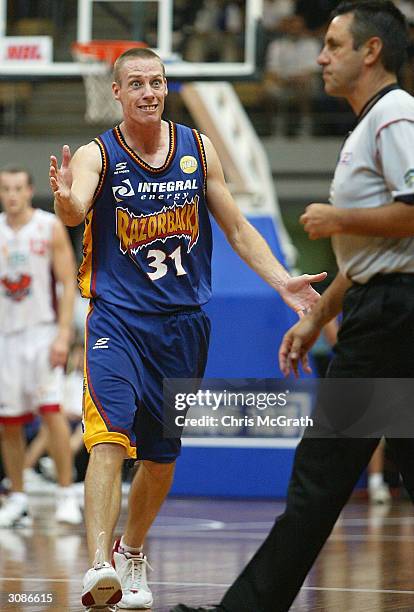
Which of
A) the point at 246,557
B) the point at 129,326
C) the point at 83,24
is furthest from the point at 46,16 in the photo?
the point at 129,326

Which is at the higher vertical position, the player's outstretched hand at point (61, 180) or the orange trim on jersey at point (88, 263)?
the player's outstretched hand at point (61, 180)

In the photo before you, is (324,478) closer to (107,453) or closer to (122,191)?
(107,453)

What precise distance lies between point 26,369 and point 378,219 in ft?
17.8

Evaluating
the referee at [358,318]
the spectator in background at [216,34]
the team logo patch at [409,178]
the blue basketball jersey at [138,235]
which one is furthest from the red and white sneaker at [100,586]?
the spectator in background at [216,34]

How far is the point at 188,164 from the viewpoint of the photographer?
521 centimetres

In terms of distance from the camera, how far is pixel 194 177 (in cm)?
520

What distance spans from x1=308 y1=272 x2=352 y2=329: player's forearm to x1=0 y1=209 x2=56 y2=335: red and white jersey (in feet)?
16.2

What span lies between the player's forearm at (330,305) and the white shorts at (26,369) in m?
4.78

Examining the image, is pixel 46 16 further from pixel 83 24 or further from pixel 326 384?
pixel 326 384

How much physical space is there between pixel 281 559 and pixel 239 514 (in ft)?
17.7

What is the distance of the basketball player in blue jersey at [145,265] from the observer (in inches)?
194

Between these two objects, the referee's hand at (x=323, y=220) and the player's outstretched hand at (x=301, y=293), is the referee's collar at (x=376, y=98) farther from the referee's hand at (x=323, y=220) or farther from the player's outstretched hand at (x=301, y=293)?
the player's outstretched hand at (x=301, y=293)

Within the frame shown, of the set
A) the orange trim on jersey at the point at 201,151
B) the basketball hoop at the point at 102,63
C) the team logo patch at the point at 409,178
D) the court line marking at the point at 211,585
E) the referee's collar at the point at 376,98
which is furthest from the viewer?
the basketball hoop at the point at 102,63
